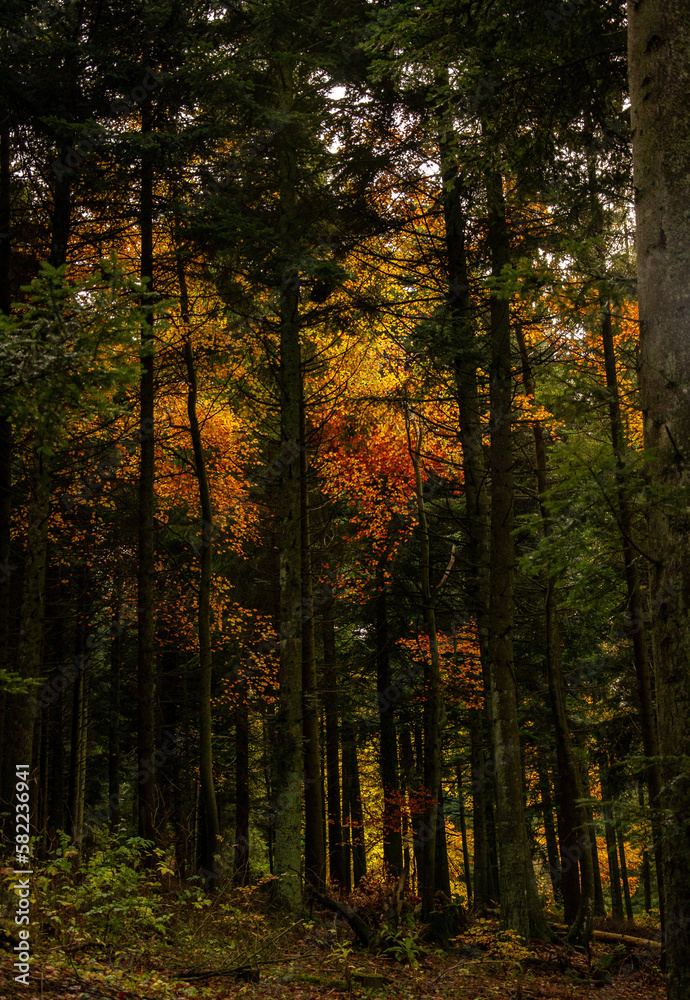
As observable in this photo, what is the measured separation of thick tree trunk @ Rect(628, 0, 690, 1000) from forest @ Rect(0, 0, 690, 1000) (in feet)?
0.08

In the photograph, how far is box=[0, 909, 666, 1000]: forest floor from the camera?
19.2 ft

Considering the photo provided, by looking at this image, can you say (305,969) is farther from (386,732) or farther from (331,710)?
(386,732)

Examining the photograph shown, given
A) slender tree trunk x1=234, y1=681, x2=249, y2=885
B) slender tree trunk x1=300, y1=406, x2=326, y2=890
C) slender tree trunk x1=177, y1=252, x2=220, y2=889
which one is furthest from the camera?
slender tree trunk x1=234, y1=681, x2=249, y2=885

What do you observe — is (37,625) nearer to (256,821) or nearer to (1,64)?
(1,64)

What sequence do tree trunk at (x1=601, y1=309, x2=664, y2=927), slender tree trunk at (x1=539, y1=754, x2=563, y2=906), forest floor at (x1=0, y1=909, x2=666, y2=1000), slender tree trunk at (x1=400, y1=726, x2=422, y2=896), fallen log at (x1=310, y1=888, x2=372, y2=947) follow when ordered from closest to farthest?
forest floor at (x1=0, y1=909, x2=666, y2=1000) < tree trunk at (x1=601, y1=309, x2=664, y2=927) < fallen log at (x1=310, y1=888, x2=372, y2=947) < slender tree trunk at (x1=400, y1=726, x2=422, y2=896) < slender tree trunk at (x1=539, y1=754, x2=563, y2=906)

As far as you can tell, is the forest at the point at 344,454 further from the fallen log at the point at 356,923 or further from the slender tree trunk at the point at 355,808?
the slender tree trunk at the point at 355,808

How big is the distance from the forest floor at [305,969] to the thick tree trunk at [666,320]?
14.3 feet

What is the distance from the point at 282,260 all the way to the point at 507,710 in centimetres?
771

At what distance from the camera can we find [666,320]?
196 inches

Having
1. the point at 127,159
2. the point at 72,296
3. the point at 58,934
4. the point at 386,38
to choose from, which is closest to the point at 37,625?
the point at 58,934

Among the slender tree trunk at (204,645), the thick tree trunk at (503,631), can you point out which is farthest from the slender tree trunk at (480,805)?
the thick tree trunk at (503,631)

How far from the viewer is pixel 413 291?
12430mm

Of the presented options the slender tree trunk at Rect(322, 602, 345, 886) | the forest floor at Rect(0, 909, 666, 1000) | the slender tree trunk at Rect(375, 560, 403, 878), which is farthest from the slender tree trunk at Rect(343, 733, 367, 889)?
the forest floor at Rect(0, 909, 666, 1000)

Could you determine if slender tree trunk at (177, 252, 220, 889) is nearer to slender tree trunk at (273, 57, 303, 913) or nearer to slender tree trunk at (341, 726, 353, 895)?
slender tree trunk at (273, 57, 303, 913)
